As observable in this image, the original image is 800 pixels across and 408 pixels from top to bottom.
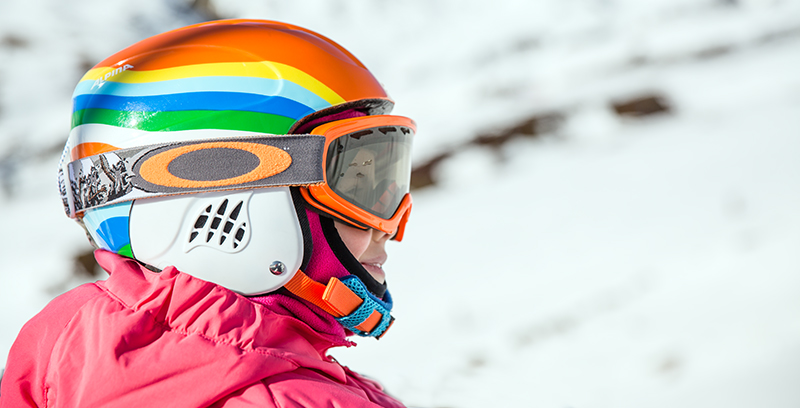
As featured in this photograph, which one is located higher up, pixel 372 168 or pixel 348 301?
pixel 372 168

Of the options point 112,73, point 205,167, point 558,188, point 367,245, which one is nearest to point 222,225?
point 205,167

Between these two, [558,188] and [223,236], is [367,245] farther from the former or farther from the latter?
[558,188]

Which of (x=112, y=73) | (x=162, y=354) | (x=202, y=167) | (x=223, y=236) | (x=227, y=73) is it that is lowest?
(x=162, y=354)

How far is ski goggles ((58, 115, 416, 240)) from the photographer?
4.59ft

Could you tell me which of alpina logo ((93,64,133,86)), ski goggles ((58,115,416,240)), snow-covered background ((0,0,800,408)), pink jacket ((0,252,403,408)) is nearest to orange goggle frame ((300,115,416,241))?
ski goggles ((58,115,416,240))

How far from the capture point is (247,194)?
1427 mm

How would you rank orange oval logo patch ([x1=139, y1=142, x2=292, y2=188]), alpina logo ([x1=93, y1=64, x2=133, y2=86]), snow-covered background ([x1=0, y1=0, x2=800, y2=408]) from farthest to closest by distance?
snow-covered background ([x1=0, y1=0, x2=800, y2=408]), alpina logo ([x1=93, y1=64, x2=133, y2=86]), orange oval logo patch ([x1=139, y1=142, x2=292, y2=188])

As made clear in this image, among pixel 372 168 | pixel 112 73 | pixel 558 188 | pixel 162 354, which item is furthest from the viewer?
pixel 558 188

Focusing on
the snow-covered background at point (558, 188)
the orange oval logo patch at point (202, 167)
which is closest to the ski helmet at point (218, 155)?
the orange oval logo patch at point (202, 167)

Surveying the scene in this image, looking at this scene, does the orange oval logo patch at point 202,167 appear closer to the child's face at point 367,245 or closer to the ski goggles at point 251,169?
the ski goggles at point 251,169

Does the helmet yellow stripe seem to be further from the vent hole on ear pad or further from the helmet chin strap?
the helmet chin strap

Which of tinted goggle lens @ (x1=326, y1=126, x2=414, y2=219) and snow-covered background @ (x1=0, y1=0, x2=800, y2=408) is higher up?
snow-covered background @ (x1=0, y1=0, x2=800, y2=408)

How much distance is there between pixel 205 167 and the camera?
1.40 m

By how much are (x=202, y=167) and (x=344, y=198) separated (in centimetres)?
38
